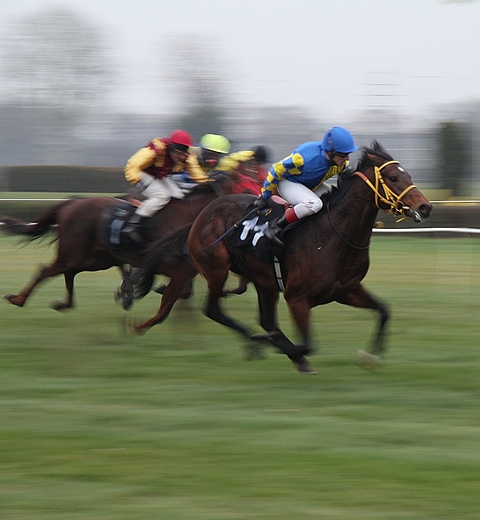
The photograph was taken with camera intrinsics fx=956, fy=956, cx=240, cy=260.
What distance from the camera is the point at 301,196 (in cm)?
640

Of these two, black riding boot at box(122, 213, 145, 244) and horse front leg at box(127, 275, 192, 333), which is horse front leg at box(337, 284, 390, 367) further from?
black riding boot at box(122, 213, 145, 244)

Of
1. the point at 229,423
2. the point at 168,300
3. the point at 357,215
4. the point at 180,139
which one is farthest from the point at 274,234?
the point at 180,139

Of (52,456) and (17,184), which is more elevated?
(52,456)

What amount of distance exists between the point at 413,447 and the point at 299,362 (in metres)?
1.79

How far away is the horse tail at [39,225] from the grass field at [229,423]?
90cm

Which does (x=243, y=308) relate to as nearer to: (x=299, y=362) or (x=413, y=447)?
(x=299, y=362)

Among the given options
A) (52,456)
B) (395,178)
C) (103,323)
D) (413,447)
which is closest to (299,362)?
(395,178)

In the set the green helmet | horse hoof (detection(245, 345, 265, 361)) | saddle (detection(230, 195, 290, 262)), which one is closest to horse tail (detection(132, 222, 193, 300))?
saddle (detection(230, 195, 290, 262))

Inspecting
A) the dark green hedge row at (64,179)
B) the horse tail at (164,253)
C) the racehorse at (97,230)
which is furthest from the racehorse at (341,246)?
the dark green hedge row at (64,179)

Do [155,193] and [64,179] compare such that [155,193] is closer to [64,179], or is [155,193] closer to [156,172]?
[156,172]

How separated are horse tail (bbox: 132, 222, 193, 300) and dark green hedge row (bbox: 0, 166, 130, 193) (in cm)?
1774

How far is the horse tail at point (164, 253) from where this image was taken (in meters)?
7.49

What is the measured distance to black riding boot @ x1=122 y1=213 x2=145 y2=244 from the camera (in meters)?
8.16

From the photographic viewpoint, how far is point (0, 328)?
8.34 meters
